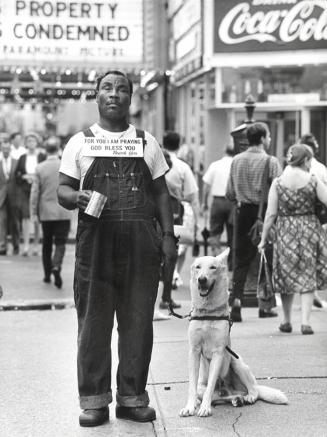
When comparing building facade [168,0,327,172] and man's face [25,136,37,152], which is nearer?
man's face [25,136,37,152]

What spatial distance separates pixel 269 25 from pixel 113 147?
50.6ft

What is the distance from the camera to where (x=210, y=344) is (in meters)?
6.17

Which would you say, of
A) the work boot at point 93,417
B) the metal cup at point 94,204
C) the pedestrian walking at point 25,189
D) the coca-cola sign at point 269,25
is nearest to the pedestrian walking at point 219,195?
the pedestrian walking at point 25,189

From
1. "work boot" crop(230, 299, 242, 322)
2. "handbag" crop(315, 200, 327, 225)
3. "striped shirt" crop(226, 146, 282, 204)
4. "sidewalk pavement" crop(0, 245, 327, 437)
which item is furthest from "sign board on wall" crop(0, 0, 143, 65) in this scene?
"handbag" crop(315, 200, 327, 225)

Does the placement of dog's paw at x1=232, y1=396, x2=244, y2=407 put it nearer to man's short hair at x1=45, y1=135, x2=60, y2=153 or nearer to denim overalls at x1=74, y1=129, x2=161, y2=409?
denim overalls at x1=74, y1=129, x2=161, y2=409

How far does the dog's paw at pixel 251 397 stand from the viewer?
636cm

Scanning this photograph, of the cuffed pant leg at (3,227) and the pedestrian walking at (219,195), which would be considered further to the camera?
the cuffed pant leg at (3,227)

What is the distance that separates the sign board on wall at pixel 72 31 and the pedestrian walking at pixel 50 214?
963 cm

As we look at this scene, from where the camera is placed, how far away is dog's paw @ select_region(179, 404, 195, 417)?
609cm

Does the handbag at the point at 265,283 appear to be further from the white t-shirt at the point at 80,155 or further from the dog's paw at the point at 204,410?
the white t-shirt at the point at 80,155

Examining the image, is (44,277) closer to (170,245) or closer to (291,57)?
(170,245)

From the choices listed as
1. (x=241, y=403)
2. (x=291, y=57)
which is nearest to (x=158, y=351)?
(x=241, y=403)

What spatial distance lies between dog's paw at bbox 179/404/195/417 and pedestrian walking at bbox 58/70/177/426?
189 mm

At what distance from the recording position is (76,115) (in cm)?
6091
